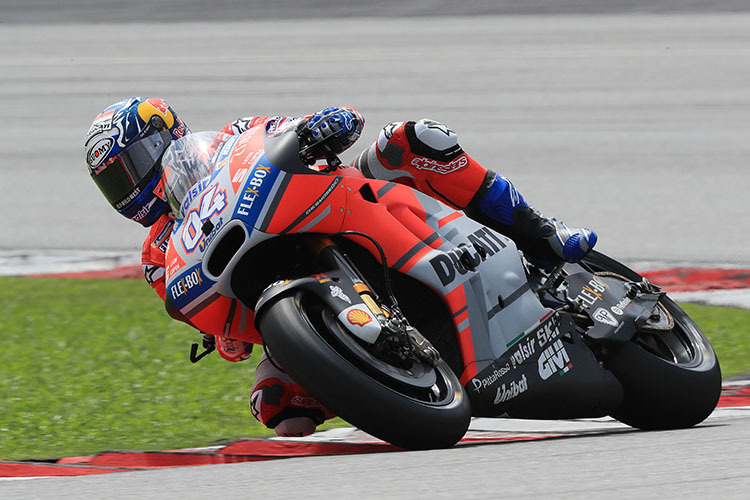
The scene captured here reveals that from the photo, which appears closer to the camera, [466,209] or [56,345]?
[466,209]

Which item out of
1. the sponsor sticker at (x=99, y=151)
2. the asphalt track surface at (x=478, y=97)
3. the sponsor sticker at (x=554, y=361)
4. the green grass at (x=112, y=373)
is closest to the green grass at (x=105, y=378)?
the green grass at (x=112, y=373)

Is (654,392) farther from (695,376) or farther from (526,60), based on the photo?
(526,60)

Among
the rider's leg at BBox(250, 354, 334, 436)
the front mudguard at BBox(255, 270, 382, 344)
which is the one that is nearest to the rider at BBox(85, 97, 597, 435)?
the rider's leg at BBox(250, 354, 334, 436)

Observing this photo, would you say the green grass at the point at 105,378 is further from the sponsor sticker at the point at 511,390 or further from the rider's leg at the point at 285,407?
the sponsor sticker at the point at 511,390

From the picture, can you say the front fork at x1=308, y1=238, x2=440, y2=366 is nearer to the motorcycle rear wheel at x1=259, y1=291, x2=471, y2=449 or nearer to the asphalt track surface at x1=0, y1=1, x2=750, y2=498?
the motorcycle rear wheel at x1=259, y1=291, x2=471, y2=449

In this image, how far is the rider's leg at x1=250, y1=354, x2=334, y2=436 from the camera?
13.1 feet

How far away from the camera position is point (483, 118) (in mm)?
11992

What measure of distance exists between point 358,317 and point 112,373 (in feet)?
8.62

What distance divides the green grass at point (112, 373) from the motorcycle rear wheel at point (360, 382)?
4.01ft

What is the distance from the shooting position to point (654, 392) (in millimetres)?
4074

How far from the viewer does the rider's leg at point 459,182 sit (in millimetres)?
4160

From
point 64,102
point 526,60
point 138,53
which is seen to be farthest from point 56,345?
point 138,53

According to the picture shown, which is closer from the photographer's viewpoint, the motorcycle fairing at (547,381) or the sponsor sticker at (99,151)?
the motorcycle fairing at (547,381)

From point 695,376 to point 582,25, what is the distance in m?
13.4
